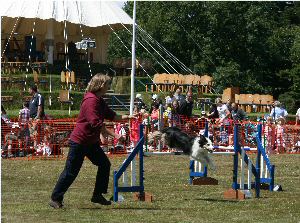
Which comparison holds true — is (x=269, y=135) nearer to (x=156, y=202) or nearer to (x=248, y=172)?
(x=248, y=172)

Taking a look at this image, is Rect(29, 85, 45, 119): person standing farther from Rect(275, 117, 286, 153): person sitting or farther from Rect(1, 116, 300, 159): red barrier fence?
Rect(275, 117, 286, 153): person sitting

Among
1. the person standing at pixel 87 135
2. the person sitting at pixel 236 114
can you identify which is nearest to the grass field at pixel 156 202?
the person standing at pixel 87 135

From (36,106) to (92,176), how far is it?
5759 mm

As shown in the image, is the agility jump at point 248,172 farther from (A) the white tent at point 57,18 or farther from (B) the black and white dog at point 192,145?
(A) the white tent at point 57,18

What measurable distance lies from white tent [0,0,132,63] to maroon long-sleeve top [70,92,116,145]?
80.6 feet

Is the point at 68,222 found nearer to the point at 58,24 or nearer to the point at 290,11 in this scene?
the point at 58,24

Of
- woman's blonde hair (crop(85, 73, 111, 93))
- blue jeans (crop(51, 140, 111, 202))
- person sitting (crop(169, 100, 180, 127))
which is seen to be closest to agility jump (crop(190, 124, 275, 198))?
blue jeans (crop(51, 140, 111, 202))

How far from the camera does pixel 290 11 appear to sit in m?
60.6

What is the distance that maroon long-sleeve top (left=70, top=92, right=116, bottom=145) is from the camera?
409 inches

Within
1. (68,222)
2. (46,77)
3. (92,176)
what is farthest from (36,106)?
(46,77)

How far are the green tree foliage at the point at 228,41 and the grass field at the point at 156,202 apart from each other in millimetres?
36452

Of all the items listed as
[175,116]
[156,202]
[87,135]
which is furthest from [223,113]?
[87,135]

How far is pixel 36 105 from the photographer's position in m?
20.7

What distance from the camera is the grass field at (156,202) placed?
32.9ft
